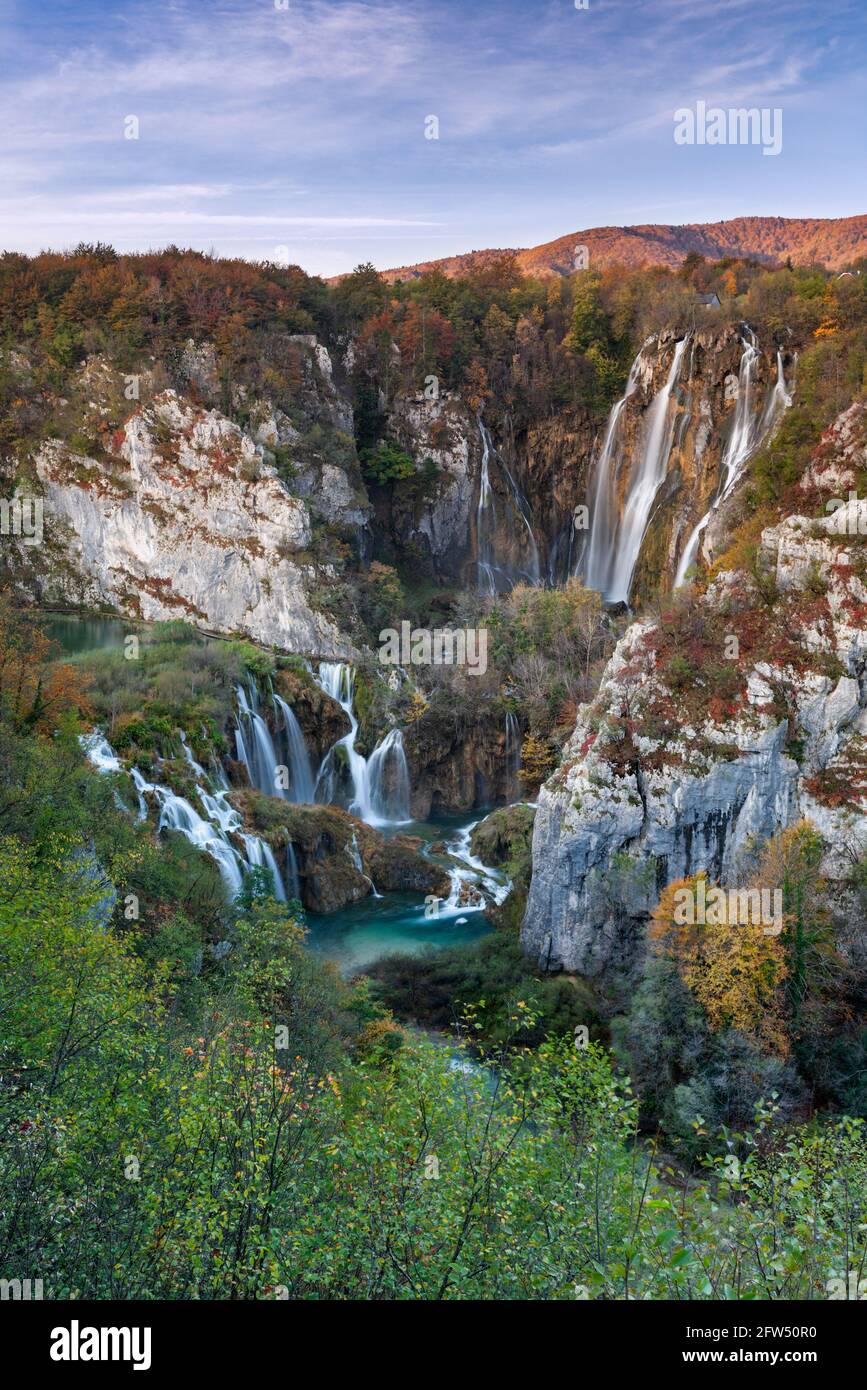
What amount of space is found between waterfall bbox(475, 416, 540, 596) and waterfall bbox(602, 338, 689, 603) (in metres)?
7.99

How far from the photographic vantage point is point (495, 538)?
2333 inches

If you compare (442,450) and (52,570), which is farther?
(442,450)

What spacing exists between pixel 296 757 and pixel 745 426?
2861 centimetres

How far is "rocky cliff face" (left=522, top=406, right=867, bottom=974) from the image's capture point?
26.5 m

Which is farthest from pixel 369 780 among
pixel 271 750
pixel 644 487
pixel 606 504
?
pixel 606 504

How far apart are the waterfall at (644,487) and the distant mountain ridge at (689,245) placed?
24158 millimetres

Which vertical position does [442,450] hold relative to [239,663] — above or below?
above

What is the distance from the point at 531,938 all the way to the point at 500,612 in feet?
74.6

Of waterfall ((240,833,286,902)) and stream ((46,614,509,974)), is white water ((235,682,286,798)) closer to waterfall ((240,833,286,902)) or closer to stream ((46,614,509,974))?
stream ((46,614,509,974))

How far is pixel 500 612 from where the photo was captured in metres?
47.2

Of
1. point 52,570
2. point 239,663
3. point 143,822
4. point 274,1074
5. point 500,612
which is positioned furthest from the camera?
point 52,570
